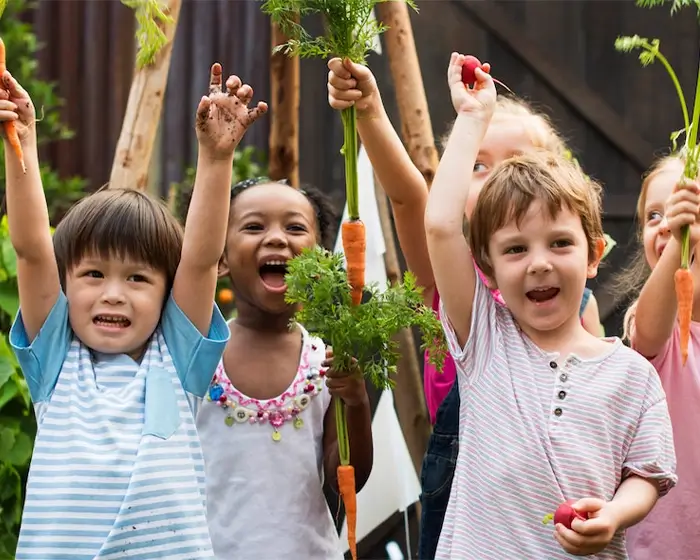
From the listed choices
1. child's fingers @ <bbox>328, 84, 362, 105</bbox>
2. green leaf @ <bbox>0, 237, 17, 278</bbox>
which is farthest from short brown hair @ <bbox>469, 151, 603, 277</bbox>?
green leaf @ <bbox>0, 237, 17, 278</bbox>

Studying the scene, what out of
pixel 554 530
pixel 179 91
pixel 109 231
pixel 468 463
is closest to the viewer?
pixel 554 530

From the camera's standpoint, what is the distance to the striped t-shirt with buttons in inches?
84.4

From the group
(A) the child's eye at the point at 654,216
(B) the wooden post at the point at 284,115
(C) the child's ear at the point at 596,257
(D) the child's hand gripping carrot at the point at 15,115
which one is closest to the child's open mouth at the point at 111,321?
(D) the child's hand gripping carrot at the point at 15,115

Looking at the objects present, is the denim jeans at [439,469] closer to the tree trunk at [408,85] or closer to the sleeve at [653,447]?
the sleeve at [653,447]

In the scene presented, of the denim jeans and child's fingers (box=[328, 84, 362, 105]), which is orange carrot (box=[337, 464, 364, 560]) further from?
child's fingers (box=[328, 84, 362, 105])

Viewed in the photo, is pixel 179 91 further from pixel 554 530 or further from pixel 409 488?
pixel 554 530

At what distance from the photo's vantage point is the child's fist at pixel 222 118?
2.28 metres

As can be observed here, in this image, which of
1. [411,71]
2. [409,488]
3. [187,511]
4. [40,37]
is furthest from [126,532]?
[40,37]

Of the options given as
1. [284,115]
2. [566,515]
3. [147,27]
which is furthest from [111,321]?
[284,115]

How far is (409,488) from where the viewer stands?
Answer: 3910mm

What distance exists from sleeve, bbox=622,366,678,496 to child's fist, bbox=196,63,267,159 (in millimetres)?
995

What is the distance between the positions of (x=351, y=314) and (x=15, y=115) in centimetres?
80

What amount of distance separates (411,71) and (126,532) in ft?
6.88

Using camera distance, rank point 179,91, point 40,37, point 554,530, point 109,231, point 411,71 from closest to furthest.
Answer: point 554,530
point 109,231
point 411,71
point 179,91
point 40,37
